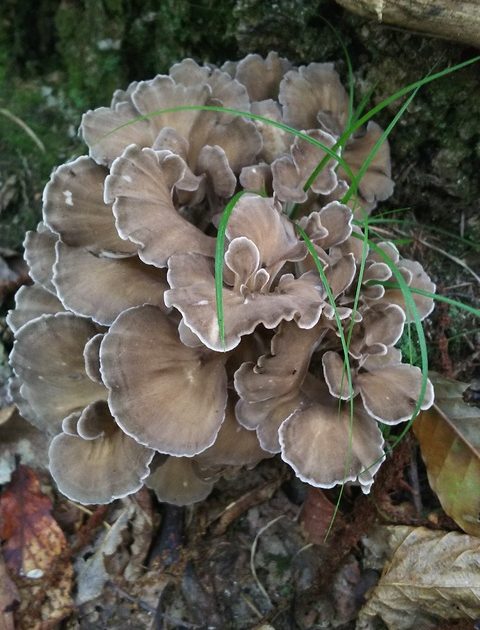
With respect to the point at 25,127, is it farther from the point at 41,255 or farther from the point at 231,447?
the point at 231,447

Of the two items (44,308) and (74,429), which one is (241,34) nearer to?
(44,308)

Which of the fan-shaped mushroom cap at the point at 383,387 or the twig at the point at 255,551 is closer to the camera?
the fan-shaped mushroom cap at the point at 383,387

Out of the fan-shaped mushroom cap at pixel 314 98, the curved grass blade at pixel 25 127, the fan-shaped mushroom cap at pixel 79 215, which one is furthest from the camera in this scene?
the curved grass blade at pixel 25 127

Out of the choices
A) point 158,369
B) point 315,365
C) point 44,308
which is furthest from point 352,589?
point 44,308

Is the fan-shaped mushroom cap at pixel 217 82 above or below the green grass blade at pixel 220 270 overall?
above

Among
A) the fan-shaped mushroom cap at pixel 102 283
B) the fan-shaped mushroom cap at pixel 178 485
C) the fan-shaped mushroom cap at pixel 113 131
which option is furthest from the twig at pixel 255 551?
the fan-shaped mushroom cap at pixel 113 131

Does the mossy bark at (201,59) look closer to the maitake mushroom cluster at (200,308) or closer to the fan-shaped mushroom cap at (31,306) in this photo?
the maitake mushroom cluster at (200,308)

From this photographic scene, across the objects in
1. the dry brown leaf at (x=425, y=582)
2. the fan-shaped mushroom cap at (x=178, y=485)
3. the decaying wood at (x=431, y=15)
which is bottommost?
the fan-shaped mushroom cap at (x=178, y=485)
